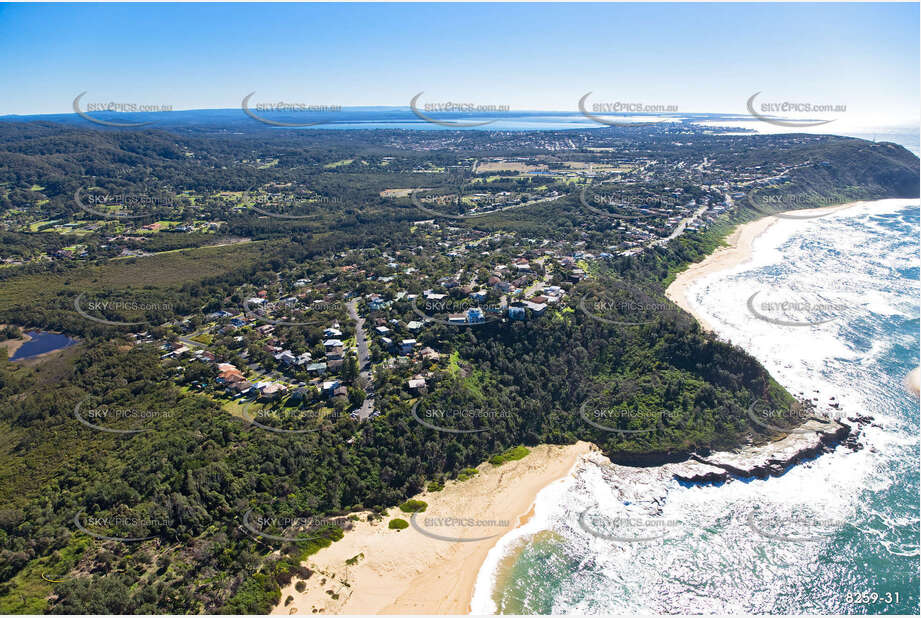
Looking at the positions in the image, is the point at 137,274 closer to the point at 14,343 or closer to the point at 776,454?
A: the point at 14,343

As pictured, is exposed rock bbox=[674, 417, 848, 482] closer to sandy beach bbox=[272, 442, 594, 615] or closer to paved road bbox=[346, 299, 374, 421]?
sandy beach bbox=[272, 442, 594, 615]

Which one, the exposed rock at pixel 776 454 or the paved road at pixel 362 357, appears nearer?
the exposed rock at pixel 776 454

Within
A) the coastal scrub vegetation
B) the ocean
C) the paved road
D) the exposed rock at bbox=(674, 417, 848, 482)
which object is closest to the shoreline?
the coastal scrub vegetation

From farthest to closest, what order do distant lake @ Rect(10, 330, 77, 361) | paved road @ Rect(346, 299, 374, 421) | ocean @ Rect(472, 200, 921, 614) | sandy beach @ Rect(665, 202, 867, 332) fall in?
sandy beach @ Rect(665, 202, 867, 332)
distant lake @ Rect(10, 330, 77, 361)
paved road @ Rect(346, 299, 374, 421)
ocean @ Rect(472, 200, 921, 614)

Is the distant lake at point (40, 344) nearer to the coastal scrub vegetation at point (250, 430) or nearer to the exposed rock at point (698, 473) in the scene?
the coastal scrub vegetation at point (250, 430)

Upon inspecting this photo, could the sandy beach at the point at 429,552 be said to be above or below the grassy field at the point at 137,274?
below

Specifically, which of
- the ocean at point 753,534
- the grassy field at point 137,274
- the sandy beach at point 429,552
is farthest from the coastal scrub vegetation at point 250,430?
the ocean at point 753,534

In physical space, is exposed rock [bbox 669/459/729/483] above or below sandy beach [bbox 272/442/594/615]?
above
